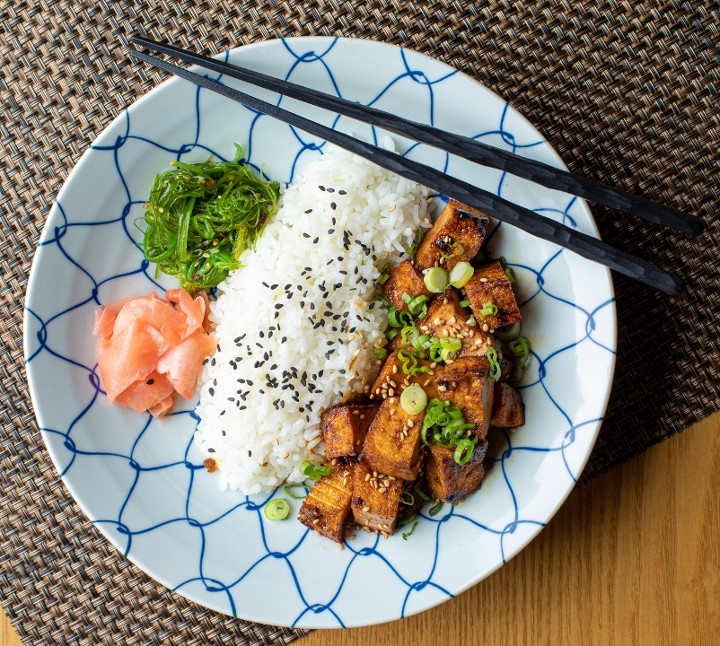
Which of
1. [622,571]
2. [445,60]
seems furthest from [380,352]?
[622,571]

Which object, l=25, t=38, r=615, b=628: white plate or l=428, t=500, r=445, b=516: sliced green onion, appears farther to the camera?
l=428, t=500, r=445, b=516: sliced green onion

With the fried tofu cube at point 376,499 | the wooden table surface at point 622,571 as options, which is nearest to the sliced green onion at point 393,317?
the fried tofu cube at point 376,499

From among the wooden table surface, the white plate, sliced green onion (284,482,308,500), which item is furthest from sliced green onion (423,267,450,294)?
the wooden table surface

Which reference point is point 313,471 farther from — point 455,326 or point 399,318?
point 455,326

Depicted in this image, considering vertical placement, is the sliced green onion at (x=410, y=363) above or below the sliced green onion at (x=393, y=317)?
below

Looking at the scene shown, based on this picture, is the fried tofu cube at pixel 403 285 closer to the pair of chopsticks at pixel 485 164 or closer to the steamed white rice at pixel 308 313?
the steamed white rice at pixel 308 313

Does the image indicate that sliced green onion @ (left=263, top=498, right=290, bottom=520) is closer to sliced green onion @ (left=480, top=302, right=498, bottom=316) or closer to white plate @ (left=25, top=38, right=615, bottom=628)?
white plate @ (left=25, top=38, right=615, bottom=628)
